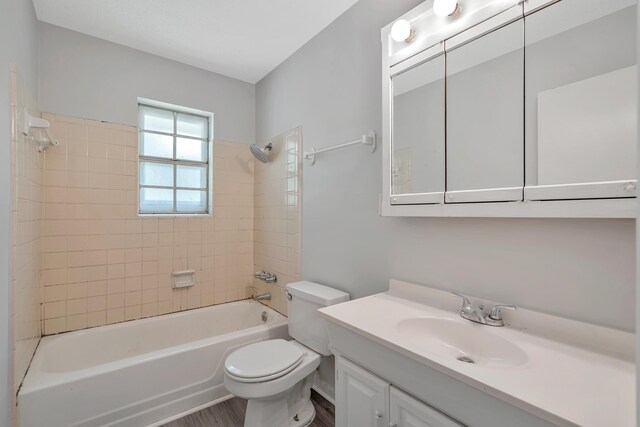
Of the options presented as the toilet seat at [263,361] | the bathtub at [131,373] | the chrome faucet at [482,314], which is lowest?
the bathtub at [131,373]

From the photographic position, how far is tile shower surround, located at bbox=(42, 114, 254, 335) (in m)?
2.01

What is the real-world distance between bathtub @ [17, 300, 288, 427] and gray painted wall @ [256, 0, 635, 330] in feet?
3.12

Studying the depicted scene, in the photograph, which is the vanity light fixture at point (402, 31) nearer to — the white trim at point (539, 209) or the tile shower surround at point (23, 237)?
the white trim at point (539, 209)

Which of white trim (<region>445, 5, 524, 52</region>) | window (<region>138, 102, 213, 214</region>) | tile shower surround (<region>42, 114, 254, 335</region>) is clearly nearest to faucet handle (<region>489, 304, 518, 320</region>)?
white trim (<region>445, 5, 524, 52</region>)

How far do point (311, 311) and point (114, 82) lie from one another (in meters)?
2.24

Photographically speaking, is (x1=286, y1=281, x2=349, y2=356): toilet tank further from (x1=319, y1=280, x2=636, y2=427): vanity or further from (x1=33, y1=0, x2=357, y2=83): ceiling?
(x1=33, y1=0, x2=357, y2=83): ceiling

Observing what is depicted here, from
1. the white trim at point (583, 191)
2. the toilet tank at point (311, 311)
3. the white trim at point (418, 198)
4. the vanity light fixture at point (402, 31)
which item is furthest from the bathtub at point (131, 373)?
the vanity light fixture at point (402, 31)

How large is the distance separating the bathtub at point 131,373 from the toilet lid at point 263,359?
1.19 ft

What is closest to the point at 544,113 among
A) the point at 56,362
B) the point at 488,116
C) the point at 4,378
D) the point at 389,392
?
the point at 488,116

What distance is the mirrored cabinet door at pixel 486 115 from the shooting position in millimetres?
1051

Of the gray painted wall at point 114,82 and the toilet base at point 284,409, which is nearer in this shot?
the toilet base at point 284,409

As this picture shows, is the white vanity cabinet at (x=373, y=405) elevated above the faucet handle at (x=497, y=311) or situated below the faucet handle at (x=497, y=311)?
below

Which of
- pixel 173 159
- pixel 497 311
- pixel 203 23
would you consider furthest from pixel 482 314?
pixel 173 159

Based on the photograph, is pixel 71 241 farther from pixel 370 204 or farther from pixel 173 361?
pixel 370 204
